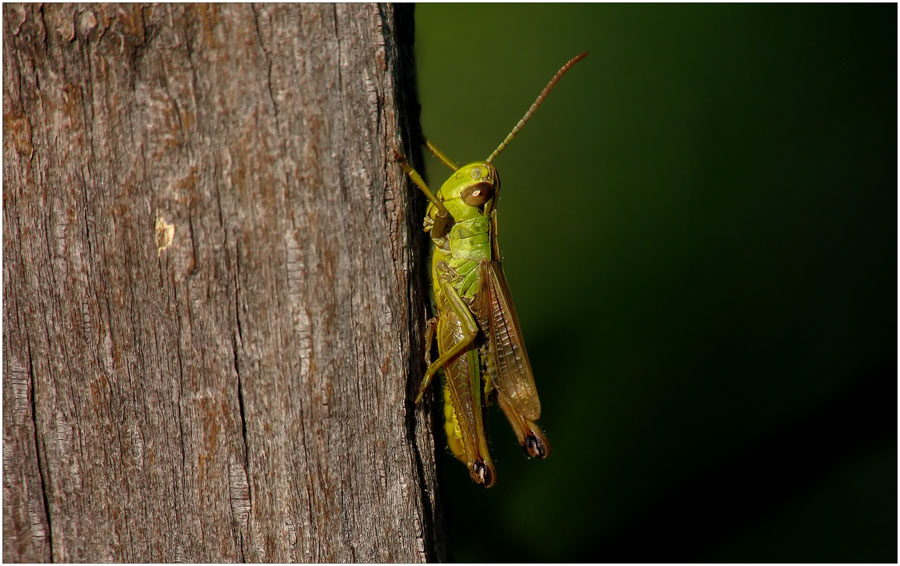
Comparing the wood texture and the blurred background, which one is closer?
the wood texture

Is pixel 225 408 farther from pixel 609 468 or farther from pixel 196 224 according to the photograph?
pixel 609 468

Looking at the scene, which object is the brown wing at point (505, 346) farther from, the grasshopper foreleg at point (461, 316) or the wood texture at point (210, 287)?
the wood texture at point (210, 287)

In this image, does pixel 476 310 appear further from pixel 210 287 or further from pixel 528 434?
pixel 210 287

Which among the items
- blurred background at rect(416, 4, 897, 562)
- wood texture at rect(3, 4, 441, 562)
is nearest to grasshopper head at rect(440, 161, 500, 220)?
wood texture at rect(3, 4, 441, 562)

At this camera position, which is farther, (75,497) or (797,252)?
(797,252)

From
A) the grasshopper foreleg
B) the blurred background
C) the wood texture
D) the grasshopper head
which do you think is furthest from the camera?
the blurred background

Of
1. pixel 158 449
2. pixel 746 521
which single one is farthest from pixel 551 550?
pixel 158 449

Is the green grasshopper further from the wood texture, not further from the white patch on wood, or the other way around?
the white patch on wood
